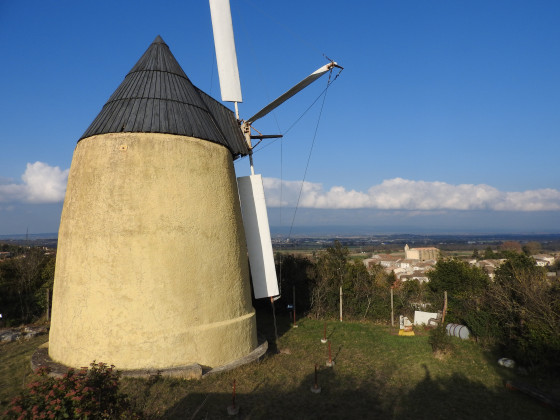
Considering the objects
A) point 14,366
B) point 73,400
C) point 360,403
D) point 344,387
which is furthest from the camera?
point 14,366

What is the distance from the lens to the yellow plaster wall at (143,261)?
7.06 m

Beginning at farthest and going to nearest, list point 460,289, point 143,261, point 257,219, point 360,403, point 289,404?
1. point 460,289
2. point 257,219
3. point 143,261
4. point 360,403
5. point 289,404

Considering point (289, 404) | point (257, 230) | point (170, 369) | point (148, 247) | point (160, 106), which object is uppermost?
point (160, 106)

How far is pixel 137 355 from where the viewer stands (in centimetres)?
698

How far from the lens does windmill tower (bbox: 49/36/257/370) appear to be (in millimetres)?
7074

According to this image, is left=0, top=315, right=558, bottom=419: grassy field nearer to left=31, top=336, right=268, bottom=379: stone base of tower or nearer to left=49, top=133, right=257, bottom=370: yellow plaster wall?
left=31, top=336, right=268, bottom=379: stone base of tower

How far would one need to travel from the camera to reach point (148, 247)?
7.25 metres

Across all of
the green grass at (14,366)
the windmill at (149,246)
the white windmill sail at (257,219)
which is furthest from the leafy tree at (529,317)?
the green grass at (14,366)

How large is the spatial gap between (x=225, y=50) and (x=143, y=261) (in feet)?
23.5

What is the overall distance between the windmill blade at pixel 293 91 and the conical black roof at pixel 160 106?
1300mm

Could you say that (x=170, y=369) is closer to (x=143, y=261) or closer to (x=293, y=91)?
(x=143, y=261)

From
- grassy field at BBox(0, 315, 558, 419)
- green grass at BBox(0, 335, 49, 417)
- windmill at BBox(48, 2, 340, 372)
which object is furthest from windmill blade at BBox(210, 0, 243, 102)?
green grass at BBox(0, 335, 49, 417)

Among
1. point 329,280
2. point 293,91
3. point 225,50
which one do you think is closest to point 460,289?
point 329,280

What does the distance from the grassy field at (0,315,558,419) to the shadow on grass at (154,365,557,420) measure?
0.06ft
